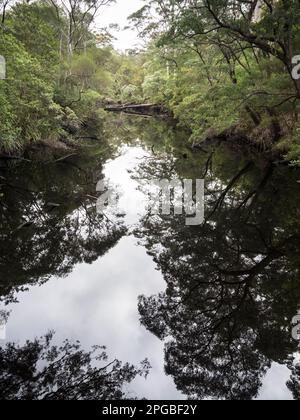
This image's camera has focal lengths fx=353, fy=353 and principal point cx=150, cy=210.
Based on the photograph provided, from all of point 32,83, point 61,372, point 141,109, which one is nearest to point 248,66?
point 32,83

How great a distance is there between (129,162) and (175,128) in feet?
42.5

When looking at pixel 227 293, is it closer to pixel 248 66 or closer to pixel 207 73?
pixel 248 66

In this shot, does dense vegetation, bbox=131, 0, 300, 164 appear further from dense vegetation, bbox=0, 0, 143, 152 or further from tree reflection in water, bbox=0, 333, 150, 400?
tree reflection in water, bbox=0, 333, 150, 400

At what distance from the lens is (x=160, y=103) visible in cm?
3612

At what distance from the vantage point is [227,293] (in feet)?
17.8

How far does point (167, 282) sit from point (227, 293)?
1.08m

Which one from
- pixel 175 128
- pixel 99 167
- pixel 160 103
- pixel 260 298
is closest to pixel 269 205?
pixel 260 298

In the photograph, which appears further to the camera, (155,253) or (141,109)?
(141,109)

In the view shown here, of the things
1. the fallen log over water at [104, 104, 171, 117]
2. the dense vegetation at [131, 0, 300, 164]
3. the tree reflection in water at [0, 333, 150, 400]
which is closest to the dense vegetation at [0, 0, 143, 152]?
the dense vegetation at [131, 0, 300, 164]

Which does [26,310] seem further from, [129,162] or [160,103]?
[160,103]

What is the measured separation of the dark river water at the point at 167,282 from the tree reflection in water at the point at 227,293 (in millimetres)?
18

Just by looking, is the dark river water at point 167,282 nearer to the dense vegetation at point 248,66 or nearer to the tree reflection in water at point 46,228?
Result: the tree reflection in water at point 46,228

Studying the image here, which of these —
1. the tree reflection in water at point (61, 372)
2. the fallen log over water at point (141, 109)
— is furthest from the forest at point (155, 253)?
the fallen log over water at point (141, 109)

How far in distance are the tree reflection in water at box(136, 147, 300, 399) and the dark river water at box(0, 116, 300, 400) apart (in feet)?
0.06
